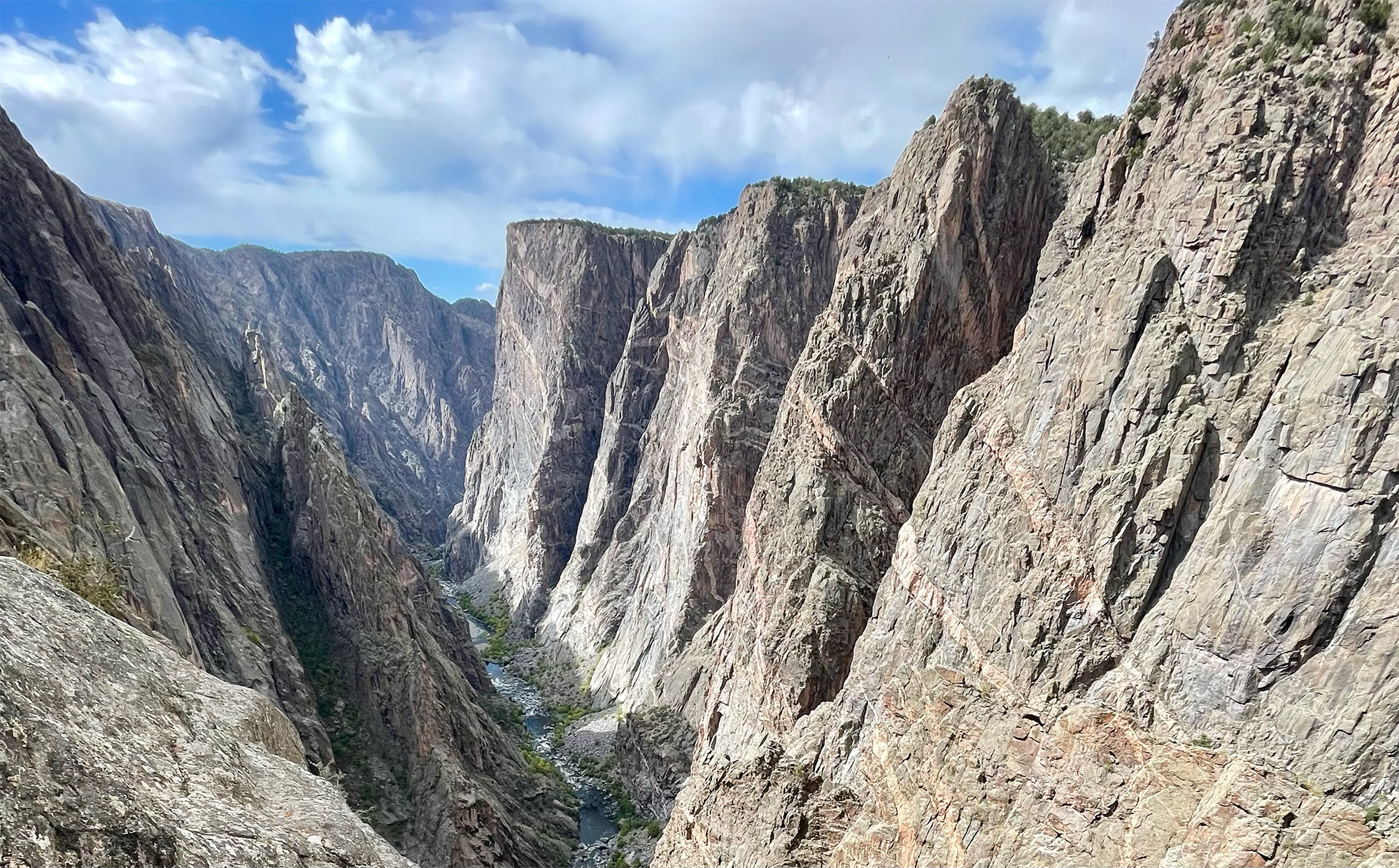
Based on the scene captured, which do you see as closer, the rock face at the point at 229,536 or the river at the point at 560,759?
the rock face at the point at 229,536

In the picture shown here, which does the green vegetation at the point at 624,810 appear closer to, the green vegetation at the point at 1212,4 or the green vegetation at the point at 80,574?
the green vegetation at the point at 80,574

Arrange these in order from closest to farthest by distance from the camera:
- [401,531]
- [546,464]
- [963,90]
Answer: [963,90] < [546,464] < [401,531]

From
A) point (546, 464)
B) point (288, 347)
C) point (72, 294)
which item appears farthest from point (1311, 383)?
point (288, 347)

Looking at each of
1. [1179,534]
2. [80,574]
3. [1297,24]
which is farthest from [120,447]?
[1297,24]

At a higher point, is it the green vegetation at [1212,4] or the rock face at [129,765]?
the green vegetation at [1212,4]

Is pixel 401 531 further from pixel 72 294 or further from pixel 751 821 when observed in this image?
pixel 751 821

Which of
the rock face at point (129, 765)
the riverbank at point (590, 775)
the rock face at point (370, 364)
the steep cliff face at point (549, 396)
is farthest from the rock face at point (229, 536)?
the rock face at point (370, 364)

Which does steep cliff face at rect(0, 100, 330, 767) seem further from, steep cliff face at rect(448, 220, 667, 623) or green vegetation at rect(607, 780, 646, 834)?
steep cliff face at rect(448, 220, 667, 623)
